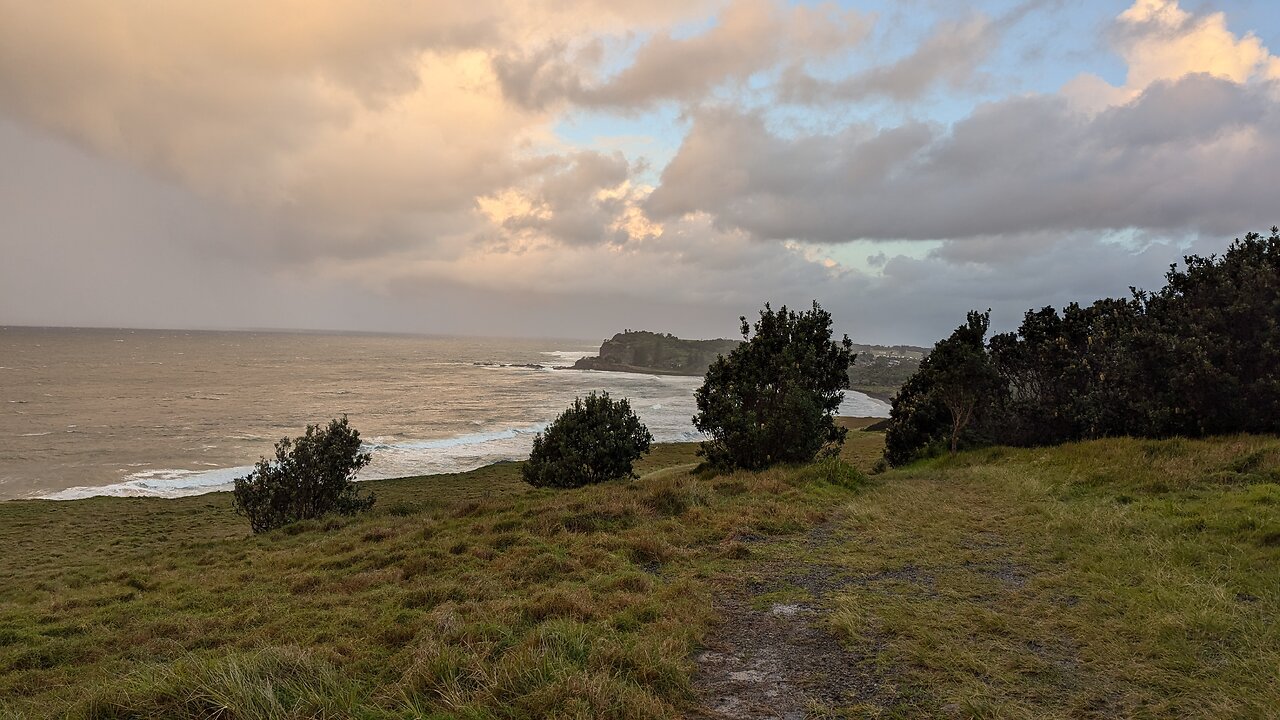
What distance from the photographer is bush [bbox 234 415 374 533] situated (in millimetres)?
30109

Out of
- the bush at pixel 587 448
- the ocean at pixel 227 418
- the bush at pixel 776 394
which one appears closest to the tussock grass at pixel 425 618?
the bush at pixel 776 394

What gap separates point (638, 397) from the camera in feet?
471

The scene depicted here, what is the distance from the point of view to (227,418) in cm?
8850

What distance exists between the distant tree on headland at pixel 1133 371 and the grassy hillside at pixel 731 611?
4669mm

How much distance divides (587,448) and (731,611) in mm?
27246

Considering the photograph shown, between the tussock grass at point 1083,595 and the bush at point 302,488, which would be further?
the bush at point 302,488

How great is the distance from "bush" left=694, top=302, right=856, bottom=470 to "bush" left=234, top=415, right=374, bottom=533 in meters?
19.6

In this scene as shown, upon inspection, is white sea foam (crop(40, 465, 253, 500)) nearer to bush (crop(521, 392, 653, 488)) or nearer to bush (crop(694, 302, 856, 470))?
bush (crop(521, 392, 653, 488))

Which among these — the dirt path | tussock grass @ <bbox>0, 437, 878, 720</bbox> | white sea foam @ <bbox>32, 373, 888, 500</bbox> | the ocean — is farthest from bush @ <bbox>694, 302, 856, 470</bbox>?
the ocean

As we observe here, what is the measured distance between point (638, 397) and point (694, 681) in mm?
137562

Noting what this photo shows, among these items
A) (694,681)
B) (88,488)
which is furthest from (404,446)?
(694,681)

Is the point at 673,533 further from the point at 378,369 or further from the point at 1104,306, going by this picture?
the point at 378,369

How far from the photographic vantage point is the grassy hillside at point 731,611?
5.42m

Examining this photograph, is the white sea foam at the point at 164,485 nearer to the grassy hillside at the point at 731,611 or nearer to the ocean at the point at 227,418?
the ocean at the point at 227,418
